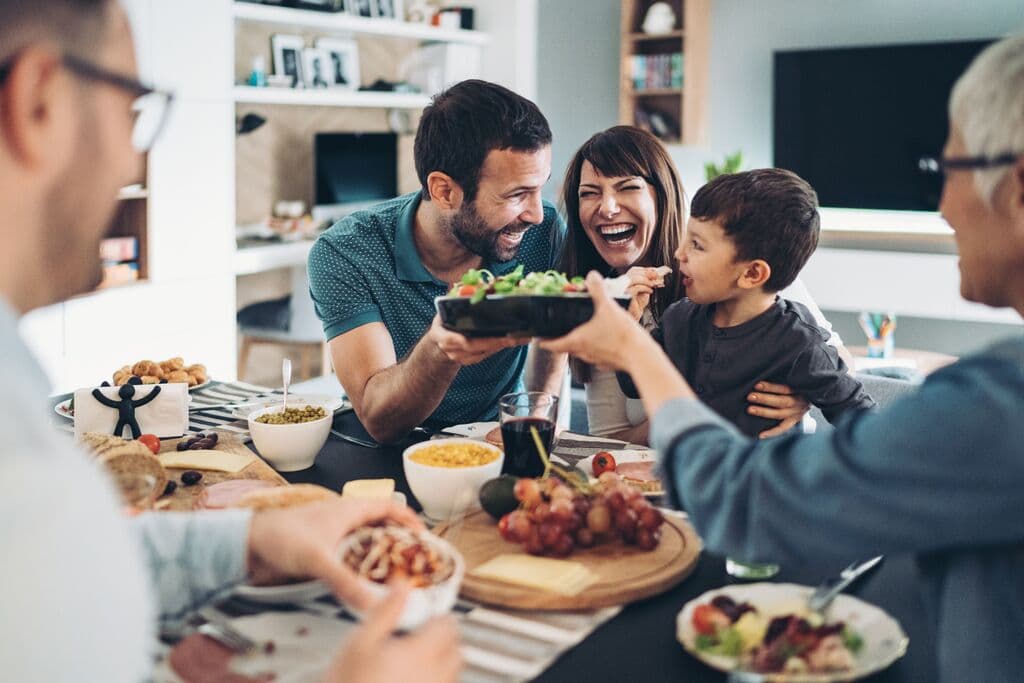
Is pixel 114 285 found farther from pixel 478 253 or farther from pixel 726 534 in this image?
pixel 726 534

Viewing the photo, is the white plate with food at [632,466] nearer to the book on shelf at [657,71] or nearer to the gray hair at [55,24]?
the gray hair at [55,24]

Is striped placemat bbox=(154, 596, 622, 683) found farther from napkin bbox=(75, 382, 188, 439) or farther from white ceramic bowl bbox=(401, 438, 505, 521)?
napkin bbox=(75, 382, 188, 439)

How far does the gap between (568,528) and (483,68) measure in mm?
5339

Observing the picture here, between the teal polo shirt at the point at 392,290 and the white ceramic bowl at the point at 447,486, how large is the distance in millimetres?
789

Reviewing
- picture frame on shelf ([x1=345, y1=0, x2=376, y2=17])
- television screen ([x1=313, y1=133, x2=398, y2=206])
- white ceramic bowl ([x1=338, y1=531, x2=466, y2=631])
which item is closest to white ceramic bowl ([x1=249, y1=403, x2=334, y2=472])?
white ceramic bowl ([x1=338, y1=531, x2=466, y2=631])

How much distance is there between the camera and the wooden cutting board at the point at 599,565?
1.23 meters

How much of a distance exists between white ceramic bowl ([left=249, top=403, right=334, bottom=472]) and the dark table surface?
2.37ft

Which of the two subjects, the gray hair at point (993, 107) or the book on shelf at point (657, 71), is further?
the book on shelf at point (657, 71)

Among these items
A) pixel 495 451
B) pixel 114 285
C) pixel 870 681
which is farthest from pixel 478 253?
pixel 114 285

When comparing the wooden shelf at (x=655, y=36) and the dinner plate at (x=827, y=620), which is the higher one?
the wooden shelf at (x=655, y=36)

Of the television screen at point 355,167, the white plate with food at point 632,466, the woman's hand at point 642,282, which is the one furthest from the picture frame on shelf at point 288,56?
the white plate with food at point 632,466

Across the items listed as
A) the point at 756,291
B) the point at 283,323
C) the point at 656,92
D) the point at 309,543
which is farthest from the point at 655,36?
the point at 309,543

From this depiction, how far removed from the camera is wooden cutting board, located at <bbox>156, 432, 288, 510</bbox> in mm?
1565

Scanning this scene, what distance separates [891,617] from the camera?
1.22 meters
